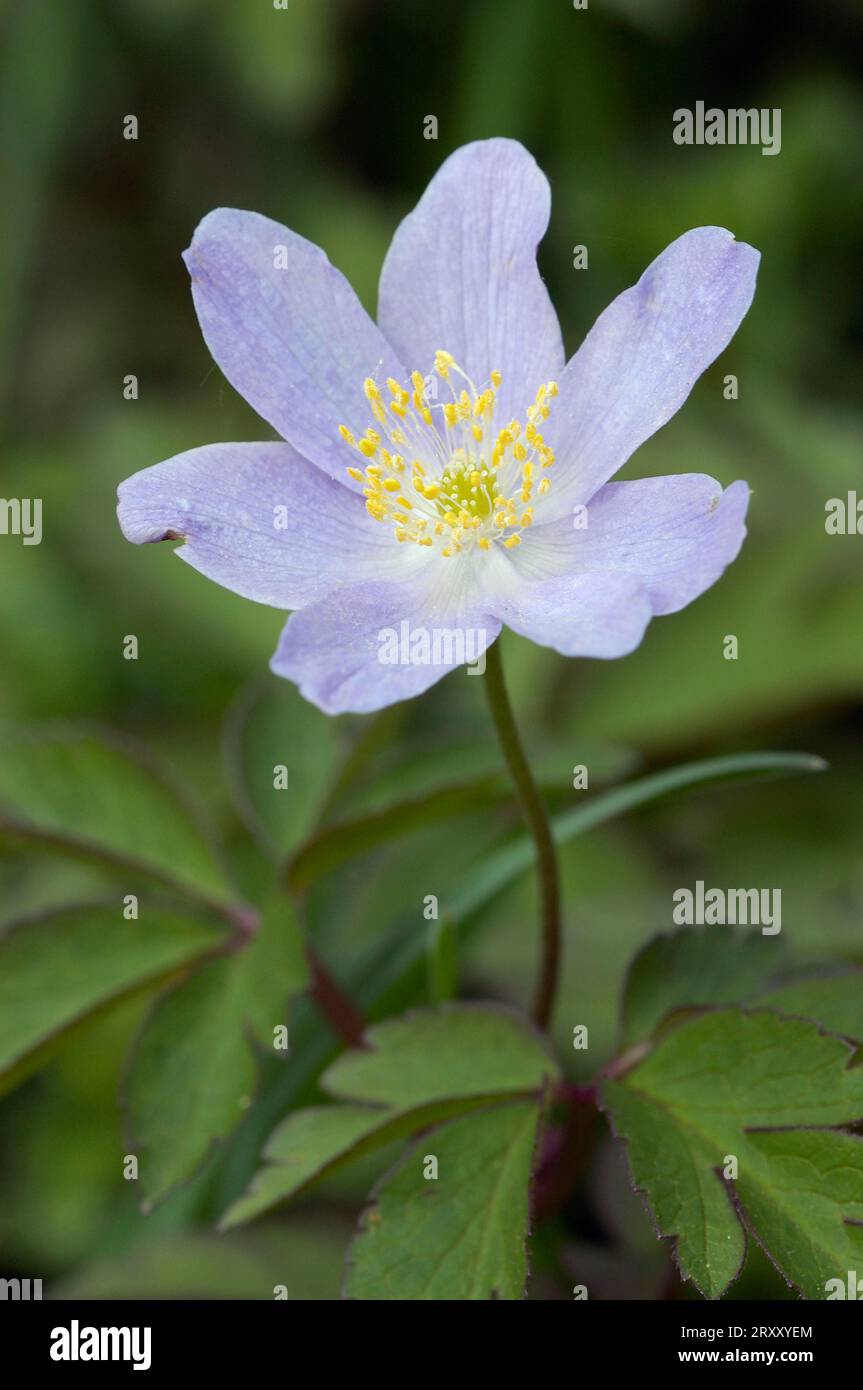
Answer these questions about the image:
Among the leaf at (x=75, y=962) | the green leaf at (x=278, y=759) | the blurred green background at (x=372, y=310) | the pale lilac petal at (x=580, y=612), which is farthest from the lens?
the blurred green background at (x=372, y=310)

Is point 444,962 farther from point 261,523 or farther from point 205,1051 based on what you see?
point 261,523

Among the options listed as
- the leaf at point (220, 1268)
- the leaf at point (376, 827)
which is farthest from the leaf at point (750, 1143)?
the leaf at point (220, 1268)

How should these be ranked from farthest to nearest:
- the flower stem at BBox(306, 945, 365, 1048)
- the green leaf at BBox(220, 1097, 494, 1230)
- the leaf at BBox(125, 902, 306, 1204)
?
the flower stem at BBox(306, 945, 365, 1048)
the leaf at BBox(125, 902, 306, 1204)
the green leaf at BBox(220, 1097, 494, 1230)

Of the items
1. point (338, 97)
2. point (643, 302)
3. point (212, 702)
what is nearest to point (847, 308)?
point (338, 97)

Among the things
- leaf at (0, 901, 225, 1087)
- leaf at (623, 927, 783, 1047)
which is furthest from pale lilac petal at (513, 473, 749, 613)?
leaf at (0, 901, 225, 1087)

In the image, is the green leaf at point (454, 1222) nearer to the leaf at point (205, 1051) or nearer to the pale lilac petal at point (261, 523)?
the leaf at point (205, 1051)

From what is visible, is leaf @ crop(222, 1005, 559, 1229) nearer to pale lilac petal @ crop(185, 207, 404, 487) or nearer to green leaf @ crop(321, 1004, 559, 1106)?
green leaf @ crop(321, 1004, 559, 1106)
